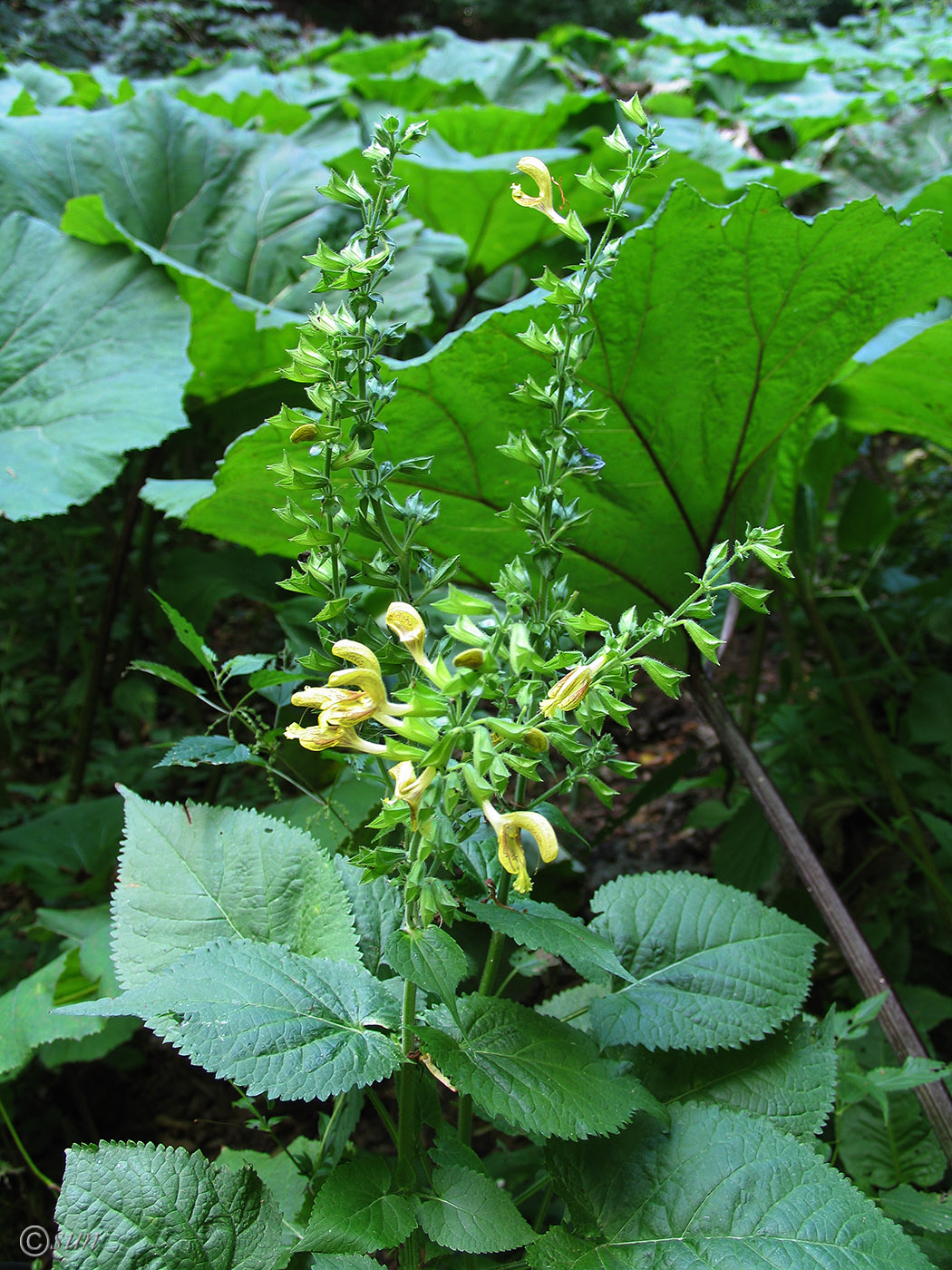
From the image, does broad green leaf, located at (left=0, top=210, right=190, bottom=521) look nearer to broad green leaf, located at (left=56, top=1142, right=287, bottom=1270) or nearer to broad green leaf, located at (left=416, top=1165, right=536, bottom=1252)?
broad green leaf, located at (left=56, top=1142, right=287, bottom=1270)

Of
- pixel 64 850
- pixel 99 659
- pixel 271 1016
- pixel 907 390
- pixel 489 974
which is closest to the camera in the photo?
pixel 271 1016

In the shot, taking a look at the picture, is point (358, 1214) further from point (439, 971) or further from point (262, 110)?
point (262, 110)

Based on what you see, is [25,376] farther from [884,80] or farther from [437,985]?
[884,80]

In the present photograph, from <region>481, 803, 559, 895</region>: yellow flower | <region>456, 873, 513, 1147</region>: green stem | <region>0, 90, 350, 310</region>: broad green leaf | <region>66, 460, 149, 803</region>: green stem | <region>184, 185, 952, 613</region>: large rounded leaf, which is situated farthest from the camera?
<region>0, 90, 350, 310</region>: broad green leaf

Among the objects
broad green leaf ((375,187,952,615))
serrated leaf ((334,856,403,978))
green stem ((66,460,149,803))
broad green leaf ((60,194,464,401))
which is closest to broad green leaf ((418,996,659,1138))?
serrated leaf ((334,856,403,978))

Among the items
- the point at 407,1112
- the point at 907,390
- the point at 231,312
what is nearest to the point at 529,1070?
the point at 407,1112

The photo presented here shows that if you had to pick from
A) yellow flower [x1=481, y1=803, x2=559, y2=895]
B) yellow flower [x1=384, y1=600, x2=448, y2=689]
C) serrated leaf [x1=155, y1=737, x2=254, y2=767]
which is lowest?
serrated leaf [x1=155, y1=737, x2=254, y2=767]
